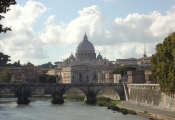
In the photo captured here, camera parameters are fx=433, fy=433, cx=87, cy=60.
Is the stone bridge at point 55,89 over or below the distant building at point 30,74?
below

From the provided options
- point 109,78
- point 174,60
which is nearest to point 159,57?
point 174,60

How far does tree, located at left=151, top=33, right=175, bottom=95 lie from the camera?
33.7m

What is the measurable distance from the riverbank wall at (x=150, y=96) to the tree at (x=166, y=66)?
376 cm

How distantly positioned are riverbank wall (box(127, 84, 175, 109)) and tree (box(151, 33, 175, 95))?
12.3ft

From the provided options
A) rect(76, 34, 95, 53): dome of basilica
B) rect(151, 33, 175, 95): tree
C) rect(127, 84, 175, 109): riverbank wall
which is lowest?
rect(127, 84, 175, 109): riverbank wall

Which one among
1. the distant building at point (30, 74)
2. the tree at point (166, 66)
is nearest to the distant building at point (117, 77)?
the distant building at point (30, 74)

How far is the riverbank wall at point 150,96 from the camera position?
134 ft

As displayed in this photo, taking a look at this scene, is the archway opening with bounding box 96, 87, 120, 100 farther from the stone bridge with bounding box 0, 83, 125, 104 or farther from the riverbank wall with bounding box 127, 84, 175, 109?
the riverbank wall with bounding box 127, 84, 175, 109

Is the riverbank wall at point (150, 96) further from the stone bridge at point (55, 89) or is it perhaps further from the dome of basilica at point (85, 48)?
the dome of basilica at point (85, 48)

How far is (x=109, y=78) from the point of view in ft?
317

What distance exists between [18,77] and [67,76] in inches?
462

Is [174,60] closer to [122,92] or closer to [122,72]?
[122,92]

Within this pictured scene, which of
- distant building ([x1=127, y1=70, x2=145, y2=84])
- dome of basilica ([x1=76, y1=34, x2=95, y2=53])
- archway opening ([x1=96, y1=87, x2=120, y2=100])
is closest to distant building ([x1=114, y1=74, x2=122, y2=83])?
archway opening ([x1=96, y1=87, x2=120, y2=100])

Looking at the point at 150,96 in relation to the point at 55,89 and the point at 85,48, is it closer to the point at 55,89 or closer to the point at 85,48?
the point at 55,89
